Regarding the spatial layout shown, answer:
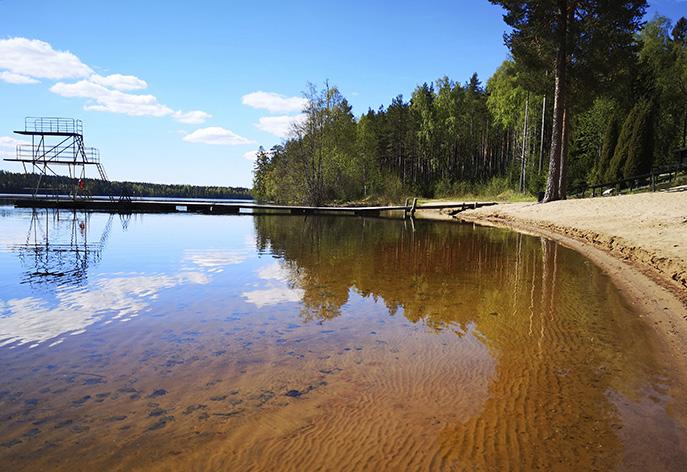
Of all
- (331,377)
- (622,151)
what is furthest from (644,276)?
(622,151)

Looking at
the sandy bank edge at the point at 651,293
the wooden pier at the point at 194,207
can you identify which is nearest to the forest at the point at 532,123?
the wooden pier at the point at 194,207

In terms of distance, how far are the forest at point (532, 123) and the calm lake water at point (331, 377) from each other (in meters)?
19.6

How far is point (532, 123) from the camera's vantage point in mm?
42625

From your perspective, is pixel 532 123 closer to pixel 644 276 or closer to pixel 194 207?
pixel 194 207

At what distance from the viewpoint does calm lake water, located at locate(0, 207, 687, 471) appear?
2945 mm

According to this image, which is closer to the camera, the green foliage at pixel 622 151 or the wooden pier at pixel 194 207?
the green foliage at pixel 622 151

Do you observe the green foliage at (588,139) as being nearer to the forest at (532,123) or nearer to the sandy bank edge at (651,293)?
the forest at (532,123)

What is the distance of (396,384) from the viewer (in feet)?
13.1

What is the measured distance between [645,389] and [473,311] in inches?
109

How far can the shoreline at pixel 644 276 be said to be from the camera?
543cm

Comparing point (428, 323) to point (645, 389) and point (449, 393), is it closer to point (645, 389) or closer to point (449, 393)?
point (449, 393)

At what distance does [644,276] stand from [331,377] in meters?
7.32

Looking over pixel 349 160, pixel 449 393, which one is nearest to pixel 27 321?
pixel 449 393

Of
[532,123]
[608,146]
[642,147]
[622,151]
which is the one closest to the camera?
[642,147]
